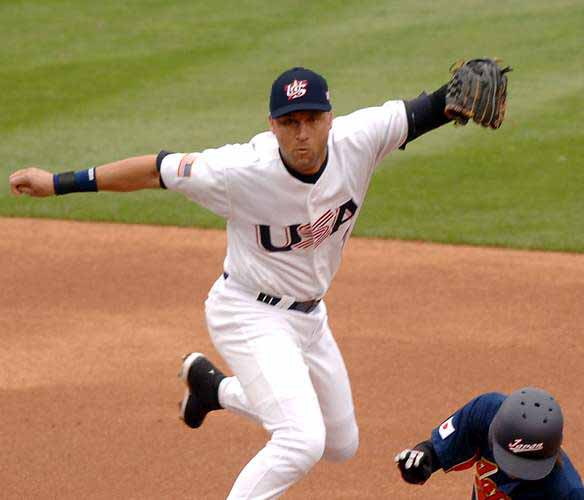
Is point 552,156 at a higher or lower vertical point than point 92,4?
lower

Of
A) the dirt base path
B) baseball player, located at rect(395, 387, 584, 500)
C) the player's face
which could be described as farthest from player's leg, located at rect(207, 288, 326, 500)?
the dirt base path

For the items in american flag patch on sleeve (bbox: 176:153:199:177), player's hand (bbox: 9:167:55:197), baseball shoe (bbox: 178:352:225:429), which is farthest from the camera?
baseball shoe (bbox: 178:352:225:429)

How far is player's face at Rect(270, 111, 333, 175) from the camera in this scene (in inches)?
196

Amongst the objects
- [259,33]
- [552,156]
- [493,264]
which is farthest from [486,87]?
[259,33]

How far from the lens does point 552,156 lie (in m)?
11.8

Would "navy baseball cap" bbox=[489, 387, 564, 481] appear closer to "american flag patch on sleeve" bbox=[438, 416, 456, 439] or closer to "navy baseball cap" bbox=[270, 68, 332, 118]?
A: "american flag patch on sleeve" bbox=[438, 416, 456, 439]

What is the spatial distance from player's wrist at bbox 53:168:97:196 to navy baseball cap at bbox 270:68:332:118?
2.65 ft

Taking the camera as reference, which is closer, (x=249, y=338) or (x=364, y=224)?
(x=249, y=338)

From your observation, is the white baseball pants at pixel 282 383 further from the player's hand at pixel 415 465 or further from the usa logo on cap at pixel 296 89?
the usa logo on cap at pixel 296 89

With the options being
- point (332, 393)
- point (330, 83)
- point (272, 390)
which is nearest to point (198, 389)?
point (332, 393)

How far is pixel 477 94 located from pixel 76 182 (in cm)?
170

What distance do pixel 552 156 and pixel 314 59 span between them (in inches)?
166

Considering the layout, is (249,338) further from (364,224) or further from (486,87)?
(364,224)

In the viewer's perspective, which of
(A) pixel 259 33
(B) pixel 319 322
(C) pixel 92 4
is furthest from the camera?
(C) pixel 92 4
